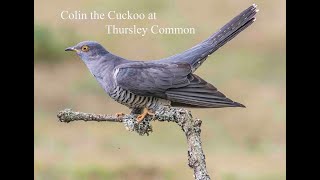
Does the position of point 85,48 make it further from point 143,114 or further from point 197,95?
point 197,95

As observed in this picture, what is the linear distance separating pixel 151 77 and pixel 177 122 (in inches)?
23.8

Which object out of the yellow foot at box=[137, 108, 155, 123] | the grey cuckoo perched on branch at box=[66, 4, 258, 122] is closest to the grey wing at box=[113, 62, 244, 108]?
the grey cuckoo perched on branch at box=[66, 4, 258, 122]

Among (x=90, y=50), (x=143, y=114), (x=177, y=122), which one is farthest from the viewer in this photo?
(x=90, y=50)

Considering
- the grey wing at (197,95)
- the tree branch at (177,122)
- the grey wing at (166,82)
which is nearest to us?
the tree branch at (177,122)

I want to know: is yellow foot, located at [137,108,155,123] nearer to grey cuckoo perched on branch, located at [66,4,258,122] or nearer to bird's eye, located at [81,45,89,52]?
grey cuckoo perched on branch, located at [66,4,258,122]

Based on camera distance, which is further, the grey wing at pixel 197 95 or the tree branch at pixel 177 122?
the grey wing at pixel 197 95

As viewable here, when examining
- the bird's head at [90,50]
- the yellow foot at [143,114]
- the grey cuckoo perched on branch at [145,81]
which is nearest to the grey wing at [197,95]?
the grey cuckoo perched on branch at [145,81]

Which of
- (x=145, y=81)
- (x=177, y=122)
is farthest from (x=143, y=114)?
(x=177, y=122)

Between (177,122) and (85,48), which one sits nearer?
(177,122)

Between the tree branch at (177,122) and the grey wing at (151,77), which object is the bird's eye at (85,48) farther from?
the tree branch at (177,122)

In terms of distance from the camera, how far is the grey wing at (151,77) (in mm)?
4996

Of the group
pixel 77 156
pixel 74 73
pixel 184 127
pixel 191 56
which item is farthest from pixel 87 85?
pixel 184 127

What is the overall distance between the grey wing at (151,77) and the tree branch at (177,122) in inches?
6.7

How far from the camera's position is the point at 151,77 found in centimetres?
508
